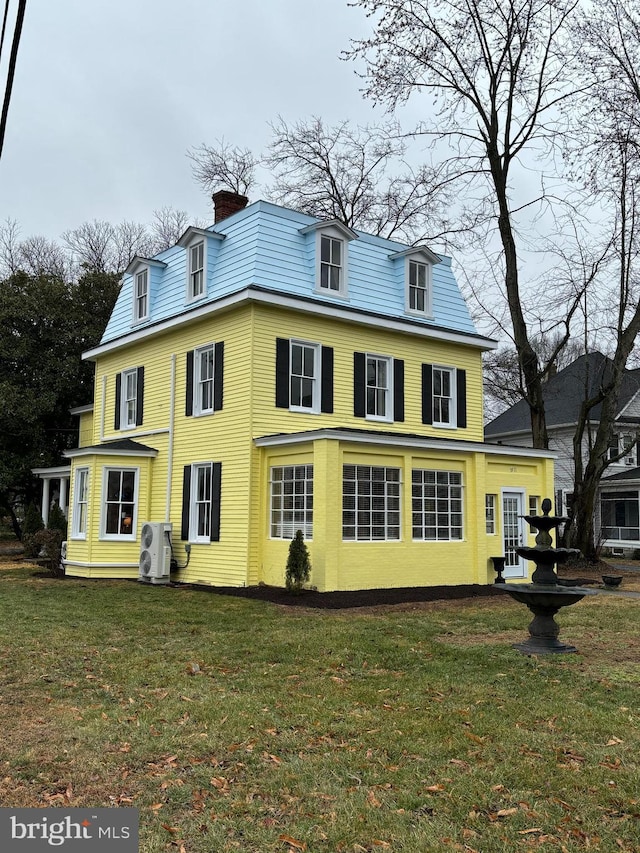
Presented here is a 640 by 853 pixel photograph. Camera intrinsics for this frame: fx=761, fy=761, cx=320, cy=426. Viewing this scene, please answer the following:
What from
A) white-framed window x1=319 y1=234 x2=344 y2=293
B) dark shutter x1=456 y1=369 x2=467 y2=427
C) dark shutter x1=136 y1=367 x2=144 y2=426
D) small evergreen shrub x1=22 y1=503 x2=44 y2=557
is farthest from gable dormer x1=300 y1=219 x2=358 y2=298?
small evergreen shrub x1=22 y1=503 x2=44 y2=557

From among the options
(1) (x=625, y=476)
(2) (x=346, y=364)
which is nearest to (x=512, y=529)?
(2) (x=346, y=364)

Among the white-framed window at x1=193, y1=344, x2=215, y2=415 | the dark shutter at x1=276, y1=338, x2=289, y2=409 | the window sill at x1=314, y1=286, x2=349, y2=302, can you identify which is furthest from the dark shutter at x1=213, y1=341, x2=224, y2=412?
the window sill at x1=314, y1=286, x2=349, y2=302

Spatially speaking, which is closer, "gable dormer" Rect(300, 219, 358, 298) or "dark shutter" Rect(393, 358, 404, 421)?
"gable dormer" Rect(300, 219, 358, 298)

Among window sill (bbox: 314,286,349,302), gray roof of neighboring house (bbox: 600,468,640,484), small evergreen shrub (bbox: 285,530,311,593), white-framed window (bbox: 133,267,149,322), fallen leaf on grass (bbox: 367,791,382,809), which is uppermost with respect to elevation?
white-framed window (bbox: 133,267,149,322)

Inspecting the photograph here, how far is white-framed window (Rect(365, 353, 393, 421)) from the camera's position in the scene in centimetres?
1831

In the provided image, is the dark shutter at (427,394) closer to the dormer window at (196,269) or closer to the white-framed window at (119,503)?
the dormer window at (196,269)

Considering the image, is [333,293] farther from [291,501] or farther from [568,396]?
[568,396]

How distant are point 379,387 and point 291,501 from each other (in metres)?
4.37

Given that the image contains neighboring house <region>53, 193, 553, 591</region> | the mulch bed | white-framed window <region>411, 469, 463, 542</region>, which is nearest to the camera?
the mulch bed

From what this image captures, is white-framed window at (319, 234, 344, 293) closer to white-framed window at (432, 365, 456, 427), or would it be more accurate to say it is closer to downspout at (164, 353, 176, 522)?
white-framed window at (432, 365, 456, 427)

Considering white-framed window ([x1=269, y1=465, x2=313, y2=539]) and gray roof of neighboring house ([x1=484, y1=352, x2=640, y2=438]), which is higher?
gray roof of neighboring house ([x1=484, y1=352, x2=640, y2=438])

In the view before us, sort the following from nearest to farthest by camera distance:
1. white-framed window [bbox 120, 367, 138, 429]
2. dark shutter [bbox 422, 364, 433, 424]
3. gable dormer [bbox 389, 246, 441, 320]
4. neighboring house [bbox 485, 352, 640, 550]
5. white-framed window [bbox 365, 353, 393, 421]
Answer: white-framed window [bbox 365, 353, 393, 421] < dark shutter [bbox 422, 364, 433, 424] < gable dormer [bbox 389, 246, 441, 320] < white-framed window [bbox 120, 367, 138, 429] < neighboring house [bbox 485, 352, 640, 550]

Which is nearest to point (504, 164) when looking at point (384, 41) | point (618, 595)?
point (384, 41)

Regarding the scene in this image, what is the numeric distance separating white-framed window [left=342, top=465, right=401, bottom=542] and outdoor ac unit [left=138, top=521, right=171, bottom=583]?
4386 millimetres
